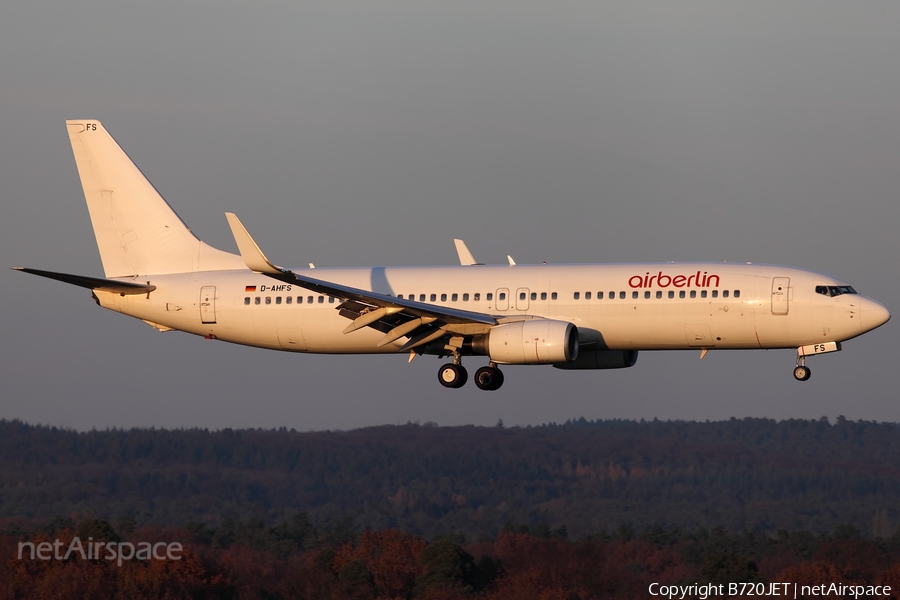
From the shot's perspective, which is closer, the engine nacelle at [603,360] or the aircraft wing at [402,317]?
the aircraft wing at [402,317]

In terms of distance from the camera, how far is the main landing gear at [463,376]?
148ft

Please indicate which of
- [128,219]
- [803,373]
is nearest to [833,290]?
[803,373]

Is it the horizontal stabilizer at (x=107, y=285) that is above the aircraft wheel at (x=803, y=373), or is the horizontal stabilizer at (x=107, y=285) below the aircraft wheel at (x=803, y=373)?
above

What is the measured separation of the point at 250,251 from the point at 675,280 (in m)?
14.0

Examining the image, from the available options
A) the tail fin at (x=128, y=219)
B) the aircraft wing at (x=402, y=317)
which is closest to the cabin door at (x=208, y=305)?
the tail fin at (x=128, y=219)

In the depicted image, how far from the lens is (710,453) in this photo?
114812 mm

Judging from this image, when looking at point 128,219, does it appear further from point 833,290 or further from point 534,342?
point 833,290

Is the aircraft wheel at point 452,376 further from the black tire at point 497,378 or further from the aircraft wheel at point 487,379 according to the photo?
the black tire at point 497,378

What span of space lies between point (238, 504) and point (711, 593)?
42474mm

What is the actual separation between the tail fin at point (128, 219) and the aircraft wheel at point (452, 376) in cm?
1014

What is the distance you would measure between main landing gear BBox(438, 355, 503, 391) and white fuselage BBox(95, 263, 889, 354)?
2151mm

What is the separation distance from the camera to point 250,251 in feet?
126

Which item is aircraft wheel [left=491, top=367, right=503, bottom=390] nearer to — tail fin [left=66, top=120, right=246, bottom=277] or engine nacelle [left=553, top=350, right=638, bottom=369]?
engine nacelle [left=553, top=350, right=638, bottom=369]

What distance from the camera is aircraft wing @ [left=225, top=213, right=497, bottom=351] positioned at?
41.3m
